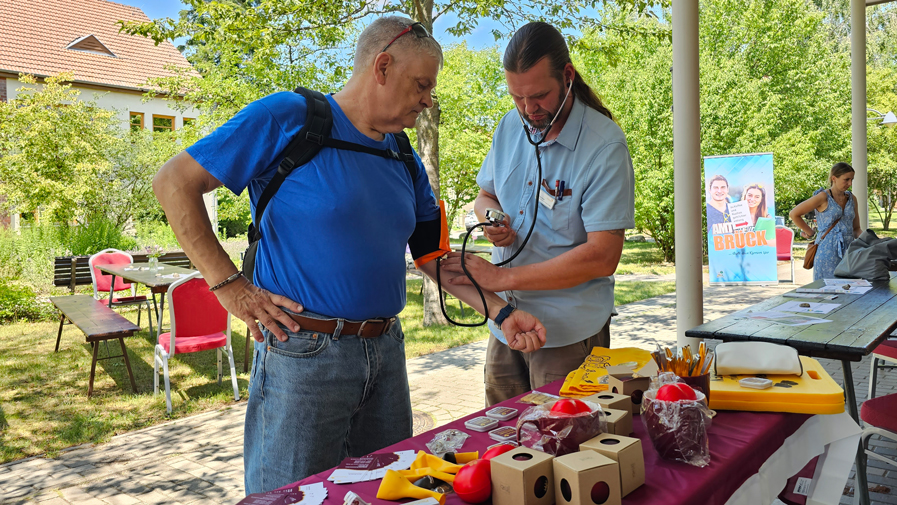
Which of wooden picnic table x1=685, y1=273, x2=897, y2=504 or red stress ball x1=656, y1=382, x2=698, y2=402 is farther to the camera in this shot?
wooden picnic table x1=685, y1=273, x2=897, y2=504

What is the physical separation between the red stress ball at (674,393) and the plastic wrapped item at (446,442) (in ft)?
1.52

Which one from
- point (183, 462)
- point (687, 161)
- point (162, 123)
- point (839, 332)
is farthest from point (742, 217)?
point (162, 123)

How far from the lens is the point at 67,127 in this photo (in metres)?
12.6

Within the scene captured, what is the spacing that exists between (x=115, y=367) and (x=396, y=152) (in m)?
6.21

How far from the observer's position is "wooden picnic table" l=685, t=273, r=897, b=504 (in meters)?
2.62

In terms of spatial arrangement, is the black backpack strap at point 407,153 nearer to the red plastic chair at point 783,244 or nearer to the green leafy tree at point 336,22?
the green leafy tree at point 336,22

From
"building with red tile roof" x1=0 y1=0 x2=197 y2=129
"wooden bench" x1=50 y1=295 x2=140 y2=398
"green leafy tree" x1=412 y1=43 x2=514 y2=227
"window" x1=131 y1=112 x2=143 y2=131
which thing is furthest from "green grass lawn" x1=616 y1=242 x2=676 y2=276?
"window" x1=131 y1=112 x2=143 y2=131

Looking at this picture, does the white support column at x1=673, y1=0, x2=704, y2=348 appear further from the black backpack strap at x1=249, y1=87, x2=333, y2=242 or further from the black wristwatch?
the black backpack strap at x1=249, y1=87, x2=333, y2=242

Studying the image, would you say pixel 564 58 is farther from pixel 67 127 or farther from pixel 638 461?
pixel 67 127

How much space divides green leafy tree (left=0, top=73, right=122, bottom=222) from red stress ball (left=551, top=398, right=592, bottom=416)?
13208 mm

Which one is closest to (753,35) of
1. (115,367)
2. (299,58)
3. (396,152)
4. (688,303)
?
(299,58)

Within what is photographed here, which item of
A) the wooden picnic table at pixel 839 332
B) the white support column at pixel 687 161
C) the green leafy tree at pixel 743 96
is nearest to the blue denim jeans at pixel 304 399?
the wooden picnic table at pixel 839 332

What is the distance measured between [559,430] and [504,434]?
1.00 ft

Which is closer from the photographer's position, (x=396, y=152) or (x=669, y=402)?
(x=669, y=402)
